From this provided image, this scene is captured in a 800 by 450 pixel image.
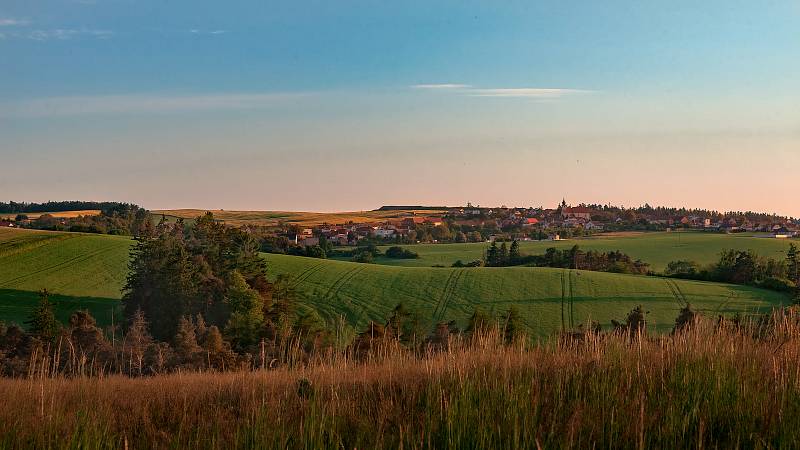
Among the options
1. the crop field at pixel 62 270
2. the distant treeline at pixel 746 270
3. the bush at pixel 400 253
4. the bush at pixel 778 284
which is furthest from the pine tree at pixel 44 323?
the distant treeline at pixel 746 270

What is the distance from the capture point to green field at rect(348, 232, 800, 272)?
93250mm

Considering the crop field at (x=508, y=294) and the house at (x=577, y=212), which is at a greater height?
the house at (x=577, y=212)

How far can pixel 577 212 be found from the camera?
160500 mm

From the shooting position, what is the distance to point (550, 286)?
216ft

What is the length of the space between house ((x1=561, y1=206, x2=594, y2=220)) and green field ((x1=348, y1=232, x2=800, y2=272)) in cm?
3134

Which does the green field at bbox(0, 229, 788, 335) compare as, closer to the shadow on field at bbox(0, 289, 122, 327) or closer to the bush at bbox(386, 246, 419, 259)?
the shadow on field at bbox(0, 289, 122, 327)

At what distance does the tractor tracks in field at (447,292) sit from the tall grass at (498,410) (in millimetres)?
49100

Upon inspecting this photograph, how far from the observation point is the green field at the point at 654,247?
306 feet

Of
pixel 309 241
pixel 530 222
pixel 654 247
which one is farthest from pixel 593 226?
pixel 309 241

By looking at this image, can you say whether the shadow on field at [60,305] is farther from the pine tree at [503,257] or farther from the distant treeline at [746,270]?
the distant treeline at [746,270]

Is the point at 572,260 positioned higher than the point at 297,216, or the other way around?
the point at 297,216

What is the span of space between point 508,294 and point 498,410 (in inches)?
2356

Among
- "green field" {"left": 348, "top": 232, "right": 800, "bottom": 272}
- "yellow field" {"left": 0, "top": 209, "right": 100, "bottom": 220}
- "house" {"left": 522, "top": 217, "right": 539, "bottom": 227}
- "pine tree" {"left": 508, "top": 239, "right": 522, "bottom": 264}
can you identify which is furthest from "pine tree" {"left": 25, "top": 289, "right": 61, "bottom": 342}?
"house" {"left": 522, "top": 217, "right": 539, "bottom": 227}

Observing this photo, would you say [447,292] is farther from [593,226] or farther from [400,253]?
[593,226]
